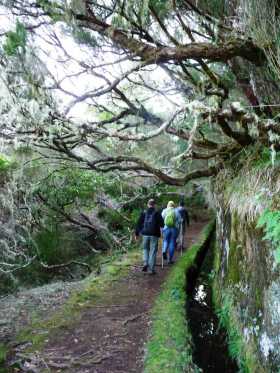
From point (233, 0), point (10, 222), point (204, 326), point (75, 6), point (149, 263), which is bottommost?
point (204, 326)

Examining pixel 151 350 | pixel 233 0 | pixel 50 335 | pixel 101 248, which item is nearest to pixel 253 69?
pixel 233 0

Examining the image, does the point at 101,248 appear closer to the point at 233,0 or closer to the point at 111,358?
the point at 111,358

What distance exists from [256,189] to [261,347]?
2348 mm

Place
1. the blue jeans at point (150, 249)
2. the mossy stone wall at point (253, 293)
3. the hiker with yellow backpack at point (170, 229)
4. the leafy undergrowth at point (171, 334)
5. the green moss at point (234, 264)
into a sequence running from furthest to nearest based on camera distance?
the hiker with yellow backpack at point (170, 229), the blue jeans at point (150, 249), the green moss at point (234, 264), the leafy undergrowth at point (171, 334), the mossy stone wall at point (253, 293)

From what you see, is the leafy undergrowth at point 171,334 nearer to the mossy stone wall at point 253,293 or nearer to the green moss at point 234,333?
the green moss at point 234,333

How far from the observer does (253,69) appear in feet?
22.9

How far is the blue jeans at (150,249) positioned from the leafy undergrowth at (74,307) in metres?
0.77

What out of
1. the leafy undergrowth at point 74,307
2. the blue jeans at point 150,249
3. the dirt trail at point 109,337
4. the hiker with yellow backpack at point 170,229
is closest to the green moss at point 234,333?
the dirt trail at point 109,337

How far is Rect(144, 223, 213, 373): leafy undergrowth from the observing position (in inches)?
229

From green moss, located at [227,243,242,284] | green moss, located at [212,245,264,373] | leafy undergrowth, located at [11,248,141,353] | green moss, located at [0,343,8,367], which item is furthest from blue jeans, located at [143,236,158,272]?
green moss, located at [0,343,8,367]

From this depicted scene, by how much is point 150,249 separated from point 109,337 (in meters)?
4.09

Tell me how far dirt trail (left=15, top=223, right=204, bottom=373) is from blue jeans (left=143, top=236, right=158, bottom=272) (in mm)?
898

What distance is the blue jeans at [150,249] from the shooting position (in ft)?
33.8

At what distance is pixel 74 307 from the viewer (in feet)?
28.1
